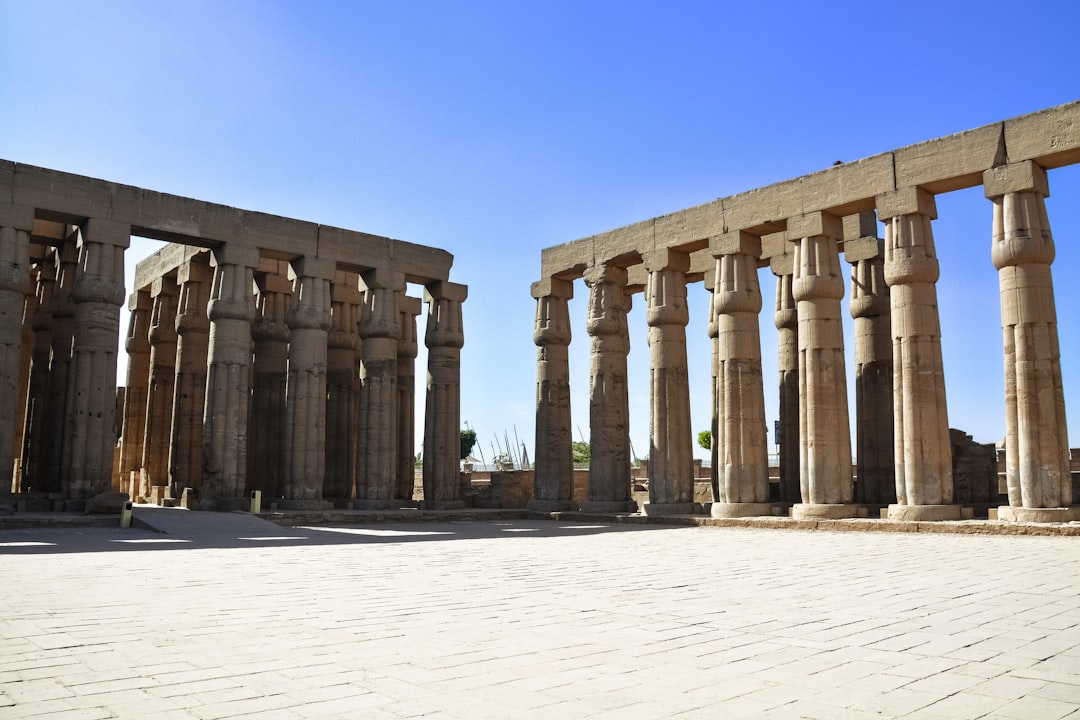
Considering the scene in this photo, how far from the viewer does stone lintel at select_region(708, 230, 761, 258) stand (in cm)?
2264

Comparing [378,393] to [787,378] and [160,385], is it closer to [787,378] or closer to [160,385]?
[160,385]

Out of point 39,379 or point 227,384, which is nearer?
point 227,384

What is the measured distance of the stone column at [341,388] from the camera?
28.9m

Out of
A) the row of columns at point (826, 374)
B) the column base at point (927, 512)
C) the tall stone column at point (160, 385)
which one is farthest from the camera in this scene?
the tall stone column at point (160, 385)

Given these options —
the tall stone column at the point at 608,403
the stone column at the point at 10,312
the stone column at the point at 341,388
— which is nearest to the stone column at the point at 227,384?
the stone column at the point at 10,312

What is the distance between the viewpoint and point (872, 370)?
23812 mm

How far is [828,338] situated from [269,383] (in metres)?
17.3

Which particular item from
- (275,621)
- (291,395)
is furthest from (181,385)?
(275,621)

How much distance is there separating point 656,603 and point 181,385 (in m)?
23.5

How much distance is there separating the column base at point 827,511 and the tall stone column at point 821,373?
0.08 ft

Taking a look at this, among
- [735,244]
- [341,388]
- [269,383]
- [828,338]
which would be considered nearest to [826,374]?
[828,338]

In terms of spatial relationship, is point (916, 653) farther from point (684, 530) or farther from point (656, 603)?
point (684, 530)

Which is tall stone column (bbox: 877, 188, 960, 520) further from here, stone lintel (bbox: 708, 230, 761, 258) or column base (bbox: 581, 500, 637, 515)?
column base (bbox: 581, 500, 637, 515)

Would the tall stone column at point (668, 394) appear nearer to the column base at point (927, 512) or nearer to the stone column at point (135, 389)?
the column base at point (927, 512)
